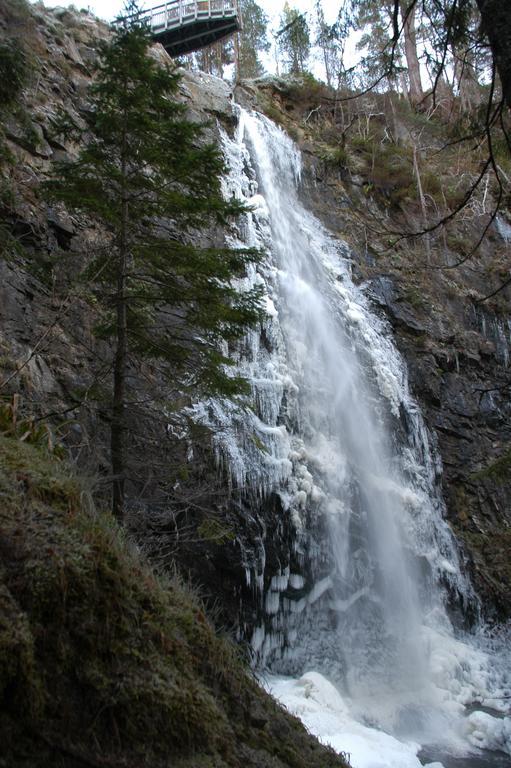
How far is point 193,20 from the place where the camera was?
20.3 meters

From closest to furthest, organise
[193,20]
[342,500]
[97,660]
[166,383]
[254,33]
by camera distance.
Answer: [97,660]
[166,383]
[342,500]
[193,20]
[254,33]

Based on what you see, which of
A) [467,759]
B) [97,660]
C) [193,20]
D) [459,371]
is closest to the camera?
[97,660]

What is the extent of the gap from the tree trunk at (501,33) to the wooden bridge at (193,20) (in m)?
19.9

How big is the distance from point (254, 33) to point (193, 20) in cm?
1687

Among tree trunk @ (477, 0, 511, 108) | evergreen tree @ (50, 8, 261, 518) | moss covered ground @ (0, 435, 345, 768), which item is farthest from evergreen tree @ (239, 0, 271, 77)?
moss covered ground @ (0, 435, 345, 768)

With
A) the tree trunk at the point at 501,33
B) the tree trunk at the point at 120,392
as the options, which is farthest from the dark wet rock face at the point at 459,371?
the tree trunk at the point at 501,33

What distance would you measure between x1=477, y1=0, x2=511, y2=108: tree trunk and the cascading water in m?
4.15

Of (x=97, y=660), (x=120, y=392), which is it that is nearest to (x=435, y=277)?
(x=120, y=392)

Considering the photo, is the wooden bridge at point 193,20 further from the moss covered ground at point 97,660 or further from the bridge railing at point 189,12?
the moss covered ground at point 97,660

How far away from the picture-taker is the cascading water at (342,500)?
8484mm

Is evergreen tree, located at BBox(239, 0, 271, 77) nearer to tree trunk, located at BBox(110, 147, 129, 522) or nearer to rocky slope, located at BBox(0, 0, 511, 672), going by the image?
rocky slope, located at BBox(0, 0, 511, 672)

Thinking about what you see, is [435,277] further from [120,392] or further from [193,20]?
[120,392]

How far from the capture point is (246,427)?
9.10 metres

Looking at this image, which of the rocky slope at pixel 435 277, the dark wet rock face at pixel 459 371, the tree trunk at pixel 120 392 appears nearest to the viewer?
the tree trunk at pixel 120 392
